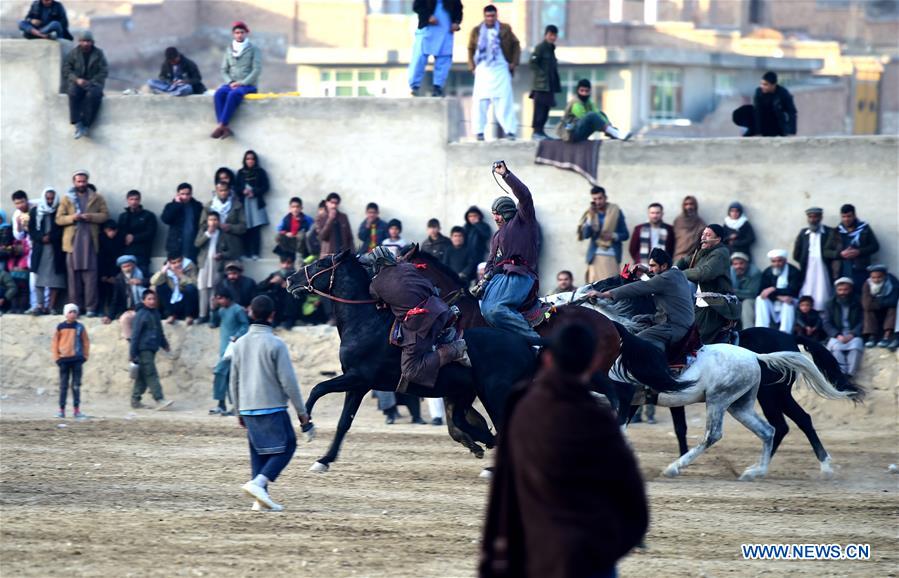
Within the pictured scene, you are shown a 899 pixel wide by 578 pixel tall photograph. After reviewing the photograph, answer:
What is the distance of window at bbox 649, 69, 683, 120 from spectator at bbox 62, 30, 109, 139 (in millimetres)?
19489

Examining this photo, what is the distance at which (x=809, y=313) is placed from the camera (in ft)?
63.0

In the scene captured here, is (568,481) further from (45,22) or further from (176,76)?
(45,22)

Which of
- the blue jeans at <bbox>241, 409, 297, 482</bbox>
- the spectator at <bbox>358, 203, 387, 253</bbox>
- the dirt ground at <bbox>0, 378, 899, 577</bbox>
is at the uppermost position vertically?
the spectator at <bbox>358, 203, 387, 253</bbox>

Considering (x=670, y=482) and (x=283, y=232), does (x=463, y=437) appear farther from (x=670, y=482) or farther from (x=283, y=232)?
(x=283, y=232)

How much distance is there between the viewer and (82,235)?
21594 millimetres

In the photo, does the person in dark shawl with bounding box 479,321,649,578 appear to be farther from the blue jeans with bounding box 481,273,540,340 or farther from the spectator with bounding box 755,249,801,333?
the spectator with bounding box 755,249,801,333

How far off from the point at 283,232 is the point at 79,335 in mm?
3581

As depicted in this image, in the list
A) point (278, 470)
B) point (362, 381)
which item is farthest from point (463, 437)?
point (278, 470)

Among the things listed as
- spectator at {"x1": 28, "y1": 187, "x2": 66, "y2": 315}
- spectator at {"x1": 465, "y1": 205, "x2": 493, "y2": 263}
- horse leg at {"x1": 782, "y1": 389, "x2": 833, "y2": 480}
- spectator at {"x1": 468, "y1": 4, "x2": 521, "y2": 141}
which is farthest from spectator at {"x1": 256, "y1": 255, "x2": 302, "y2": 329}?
horse leg at {"x1": 782, "y1": 389, "x2": 833, "y2": 480}

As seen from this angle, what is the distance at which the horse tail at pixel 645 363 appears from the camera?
1434 centimetres

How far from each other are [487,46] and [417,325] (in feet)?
30.5

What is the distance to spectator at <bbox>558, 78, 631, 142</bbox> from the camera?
21.1 meters

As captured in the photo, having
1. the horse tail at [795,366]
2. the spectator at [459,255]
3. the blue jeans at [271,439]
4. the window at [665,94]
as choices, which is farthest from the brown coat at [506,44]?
the window at [665,94]

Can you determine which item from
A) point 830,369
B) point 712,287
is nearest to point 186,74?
point 712,287
